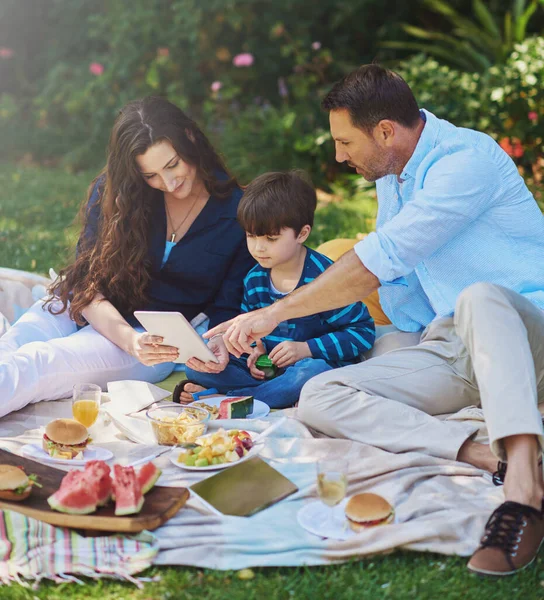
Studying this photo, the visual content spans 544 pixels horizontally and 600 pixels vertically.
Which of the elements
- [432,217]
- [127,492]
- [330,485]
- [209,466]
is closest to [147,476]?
[127,492]

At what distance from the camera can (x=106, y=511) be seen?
120 inches

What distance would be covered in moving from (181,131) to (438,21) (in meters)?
7.46

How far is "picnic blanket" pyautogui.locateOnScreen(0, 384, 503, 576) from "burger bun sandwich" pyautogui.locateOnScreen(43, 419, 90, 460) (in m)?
0.19

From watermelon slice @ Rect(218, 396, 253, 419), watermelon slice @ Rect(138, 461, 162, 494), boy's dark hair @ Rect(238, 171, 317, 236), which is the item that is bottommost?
watermelon slice @ Rect(218, 396, 253, 419)

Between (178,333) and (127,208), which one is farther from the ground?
(127,208)

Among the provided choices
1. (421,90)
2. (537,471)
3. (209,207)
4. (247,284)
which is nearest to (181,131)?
(209,207)

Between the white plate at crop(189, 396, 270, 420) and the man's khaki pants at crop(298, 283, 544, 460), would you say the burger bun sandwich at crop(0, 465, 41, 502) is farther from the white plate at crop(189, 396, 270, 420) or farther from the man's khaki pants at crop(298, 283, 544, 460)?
the man's khaki pants at crop(298, 283, 544, 460)

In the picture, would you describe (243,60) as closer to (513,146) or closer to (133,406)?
(513,146)

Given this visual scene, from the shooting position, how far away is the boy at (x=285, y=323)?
439 cm

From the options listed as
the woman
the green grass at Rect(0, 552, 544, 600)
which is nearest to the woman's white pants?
the woman

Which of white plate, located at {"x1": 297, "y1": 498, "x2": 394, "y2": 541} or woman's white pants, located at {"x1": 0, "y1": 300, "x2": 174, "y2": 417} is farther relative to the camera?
woman's white pants, located at {"x1": 0, "y1": 300, "x2": 174, "y2": 417}

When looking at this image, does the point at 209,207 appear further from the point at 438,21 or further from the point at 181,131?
the point at 438,21

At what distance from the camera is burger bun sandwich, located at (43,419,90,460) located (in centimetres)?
362

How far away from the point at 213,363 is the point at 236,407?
308 millimetres
